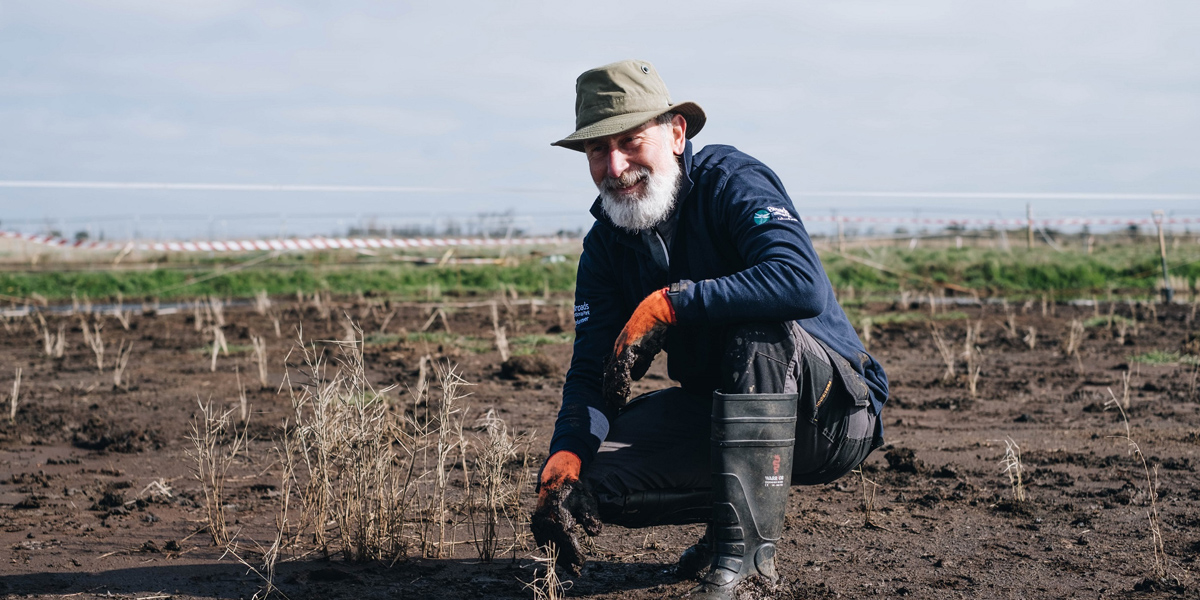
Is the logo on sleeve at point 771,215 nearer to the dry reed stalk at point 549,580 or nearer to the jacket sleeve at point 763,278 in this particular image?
the jacket sleeve at point 763,278

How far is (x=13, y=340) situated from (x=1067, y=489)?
9885mm

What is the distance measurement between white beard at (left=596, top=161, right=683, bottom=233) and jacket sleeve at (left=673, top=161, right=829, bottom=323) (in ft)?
0.81

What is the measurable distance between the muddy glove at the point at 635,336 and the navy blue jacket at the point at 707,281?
0.14 feet

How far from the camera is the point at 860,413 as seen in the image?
3.13 metres

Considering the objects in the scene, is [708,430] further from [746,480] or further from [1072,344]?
[1072,344]

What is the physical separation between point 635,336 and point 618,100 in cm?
78

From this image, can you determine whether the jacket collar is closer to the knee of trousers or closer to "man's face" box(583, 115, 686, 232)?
"man's face" box(583, 115, 686, 232)

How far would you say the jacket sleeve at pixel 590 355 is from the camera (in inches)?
121

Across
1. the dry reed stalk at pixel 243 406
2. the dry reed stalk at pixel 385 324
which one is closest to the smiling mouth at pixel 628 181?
the dry reed stalk at pixel 243 406

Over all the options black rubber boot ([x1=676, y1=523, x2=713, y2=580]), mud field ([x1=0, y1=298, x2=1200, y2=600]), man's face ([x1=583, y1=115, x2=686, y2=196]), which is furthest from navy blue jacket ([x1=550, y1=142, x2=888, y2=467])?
mud field ([x1=0, y1=298, x2=1200, y2=600])

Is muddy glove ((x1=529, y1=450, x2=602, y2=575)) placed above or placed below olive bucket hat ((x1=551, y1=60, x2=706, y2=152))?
below

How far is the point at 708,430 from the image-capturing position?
3.21m

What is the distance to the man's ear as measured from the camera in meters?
3.30

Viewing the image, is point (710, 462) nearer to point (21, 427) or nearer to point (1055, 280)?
point (21, 427)
